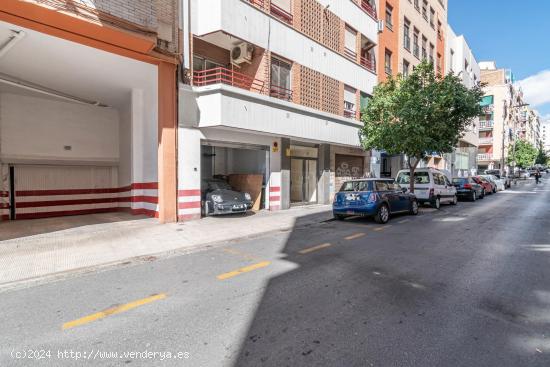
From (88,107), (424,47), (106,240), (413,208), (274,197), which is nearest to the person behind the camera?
(106,240)

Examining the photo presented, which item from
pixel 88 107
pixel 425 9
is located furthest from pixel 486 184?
pixel 88 107

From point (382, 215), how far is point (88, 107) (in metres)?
12.5

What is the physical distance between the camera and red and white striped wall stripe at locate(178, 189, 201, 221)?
10.6 metres

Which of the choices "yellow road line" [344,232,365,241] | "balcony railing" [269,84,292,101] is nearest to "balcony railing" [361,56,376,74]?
"balcony railing" [269,84,292,101]

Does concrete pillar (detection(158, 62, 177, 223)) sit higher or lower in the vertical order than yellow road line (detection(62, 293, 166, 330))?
higher

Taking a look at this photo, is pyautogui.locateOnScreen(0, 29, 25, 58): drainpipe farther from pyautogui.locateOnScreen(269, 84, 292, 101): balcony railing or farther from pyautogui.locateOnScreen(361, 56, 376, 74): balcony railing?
pyautogui.locateOnScreen(361, 56, 376, 74): balcony railing

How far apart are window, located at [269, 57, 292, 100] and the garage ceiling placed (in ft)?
15.6

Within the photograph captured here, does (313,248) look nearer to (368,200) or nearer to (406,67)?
(368,200)

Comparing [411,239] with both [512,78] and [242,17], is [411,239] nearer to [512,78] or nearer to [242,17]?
[242,17]

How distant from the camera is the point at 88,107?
13391 millimetres

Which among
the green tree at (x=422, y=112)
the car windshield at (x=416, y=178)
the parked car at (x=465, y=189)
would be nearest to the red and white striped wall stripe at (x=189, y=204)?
the green tree at (x=422, y=112)

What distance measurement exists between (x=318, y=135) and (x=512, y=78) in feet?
264

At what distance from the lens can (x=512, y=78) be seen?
236 feet

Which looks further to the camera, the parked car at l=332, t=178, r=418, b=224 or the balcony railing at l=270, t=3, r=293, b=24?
the balcony railing at l=270, t=3, r=293, b=24
